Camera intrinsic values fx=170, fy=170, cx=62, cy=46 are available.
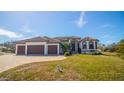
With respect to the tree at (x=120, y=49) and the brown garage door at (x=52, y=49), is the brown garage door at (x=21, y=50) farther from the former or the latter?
the tree at (x=120, y=49)

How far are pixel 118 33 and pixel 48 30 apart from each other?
287 cm

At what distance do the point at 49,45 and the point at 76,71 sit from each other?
332 centimetres

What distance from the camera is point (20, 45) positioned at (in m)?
8.24

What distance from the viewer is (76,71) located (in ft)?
20.7

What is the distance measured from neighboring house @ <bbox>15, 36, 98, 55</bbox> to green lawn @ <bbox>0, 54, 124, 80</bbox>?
3.74ft

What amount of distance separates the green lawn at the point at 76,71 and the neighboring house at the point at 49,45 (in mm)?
1141

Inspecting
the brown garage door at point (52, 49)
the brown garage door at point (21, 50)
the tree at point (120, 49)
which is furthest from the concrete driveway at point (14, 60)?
the tree at point (120, 49)

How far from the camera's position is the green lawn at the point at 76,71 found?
590cm

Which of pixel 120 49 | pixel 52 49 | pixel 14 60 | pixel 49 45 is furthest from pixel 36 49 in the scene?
pixel 120 49

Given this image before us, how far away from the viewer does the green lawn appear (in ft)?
19.4

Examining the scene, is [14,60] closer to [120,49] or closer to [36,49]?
[36,49]

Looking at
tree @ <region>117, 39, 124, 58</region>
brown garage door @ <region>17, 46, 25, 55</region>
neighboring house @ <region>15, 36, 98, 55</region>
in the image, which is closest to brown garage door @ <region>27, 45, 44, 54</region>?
neighboring house @ <region>15, 36, 98, 55</region>

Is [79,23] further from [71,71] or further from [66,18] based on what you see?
[71,71]

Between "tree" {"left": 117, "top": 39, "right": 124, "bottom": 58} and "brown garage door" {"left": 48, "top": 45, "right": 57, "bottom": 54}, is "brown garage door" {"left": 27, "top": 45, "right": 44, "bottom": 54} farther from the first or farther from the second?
"tree" {"left": 117, "top": 39, "right": 124, "bottom": 58}
